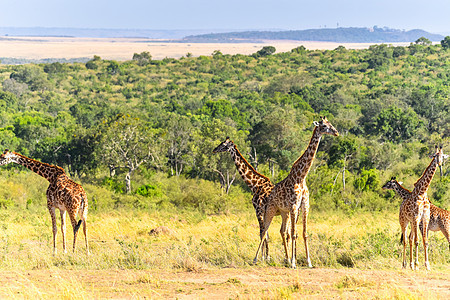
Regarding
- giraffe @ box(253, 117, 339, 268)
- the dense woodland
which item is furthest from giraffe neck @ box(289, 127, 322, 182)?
the dense woodland

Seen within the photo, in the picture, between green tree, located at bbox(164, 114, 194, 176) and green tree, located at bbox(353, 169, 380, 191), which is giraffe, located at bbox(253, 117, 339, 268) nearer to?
green tree, located at bbox(353, 169, 380, 191)

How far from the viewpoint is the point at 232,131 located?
27.0m

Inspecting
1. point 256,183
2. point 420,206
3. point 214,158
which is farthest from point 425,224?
point 214,158

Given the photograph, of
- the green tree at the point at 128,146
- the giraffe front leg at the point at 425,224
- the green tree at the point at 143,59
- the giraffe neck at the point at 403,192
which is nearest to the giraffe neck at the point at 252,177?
the giraffe neck at the point at 403,192

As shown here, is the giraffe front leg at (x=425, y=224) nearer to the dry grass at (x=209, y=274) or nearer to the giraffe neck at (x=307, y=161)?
the dry grass at (x=209, y=274)

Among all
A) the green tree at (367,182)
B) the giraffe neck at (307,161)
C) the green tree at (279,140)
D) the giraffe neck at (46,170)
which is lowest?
the green tree at (367,182)

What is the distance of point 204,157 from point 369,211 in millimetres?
8066

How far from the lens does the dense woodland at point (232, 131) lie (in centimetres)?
2364

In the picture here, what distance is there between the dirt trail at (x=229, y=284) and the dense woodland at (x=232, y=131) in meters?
12.3

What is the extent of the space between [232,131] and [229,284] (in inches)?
764

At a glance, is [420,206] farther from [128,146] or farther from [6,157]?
[128,146]

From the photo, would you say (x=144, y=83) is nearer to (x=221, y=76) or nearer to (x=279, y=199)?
(x=221, y=76)

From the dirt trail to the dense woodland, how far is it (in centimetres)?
1225

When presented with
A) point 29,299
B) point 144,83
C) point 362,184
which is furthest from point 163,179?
point 144,83
